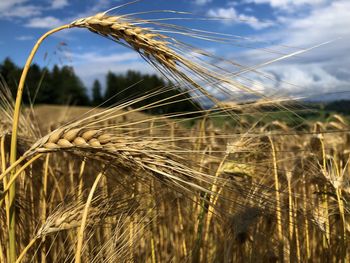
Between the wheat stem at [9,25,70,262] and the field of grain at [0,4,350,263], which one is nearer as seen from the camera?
the field of grain at [0,4,350,263]

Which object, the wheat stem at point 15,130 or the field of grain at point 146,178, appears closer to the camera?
the field of grain at point 146,178

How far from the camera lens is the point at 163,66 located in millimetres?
1129

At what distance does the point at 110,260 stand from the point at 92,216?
0.49 feet

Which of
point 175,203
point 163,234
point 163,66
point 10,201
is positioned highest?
point 163,66

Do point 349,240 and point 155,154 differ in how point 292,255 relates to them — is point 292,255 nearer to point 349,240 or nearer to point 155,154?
point 349,240

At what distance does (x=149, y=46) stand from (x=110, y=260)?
26.0 inches

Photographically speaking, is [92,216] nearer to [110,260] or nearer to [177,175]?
[110,260]

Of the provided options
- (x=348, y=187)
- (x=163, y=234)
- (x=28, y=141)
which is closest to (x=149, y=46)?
(x=28, y=141)

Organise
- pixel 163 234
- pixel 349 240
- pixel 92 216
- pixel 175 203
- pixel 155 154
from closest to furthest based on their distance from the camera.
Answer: pixel 155 154 → pixel 92 216 → pixel 349 240 → pixel 175 203 → pixel 163 234

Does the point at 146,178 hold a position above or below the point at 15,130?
below

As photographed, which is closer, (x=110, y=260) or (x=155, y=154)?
(x=155, y=154)

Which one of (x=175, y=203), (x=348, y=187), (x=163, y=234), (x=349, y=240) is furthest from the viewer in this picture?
(x=163, y=234)

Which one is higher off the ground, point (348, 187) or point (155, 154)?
point (155, 154)

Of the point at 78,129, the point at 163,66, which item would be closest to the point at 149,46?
the point at 163,66
